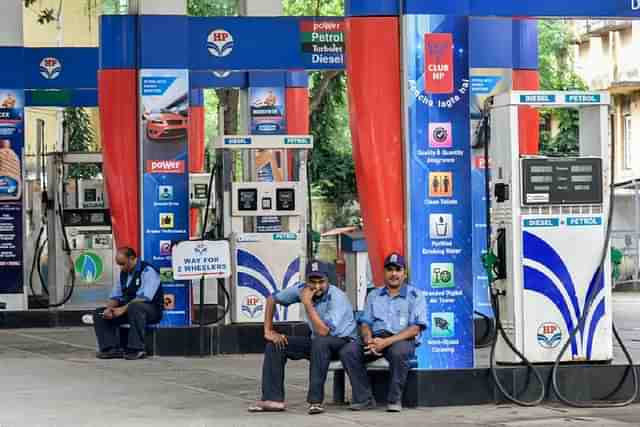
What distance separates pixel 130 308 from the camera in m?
19.1

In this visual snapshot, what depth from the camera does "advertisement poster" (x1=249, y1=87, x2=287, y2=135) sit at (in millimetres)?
28406

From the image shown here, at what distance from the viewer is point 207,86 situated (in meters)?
28.3

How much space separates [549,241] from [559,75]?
3604 cm

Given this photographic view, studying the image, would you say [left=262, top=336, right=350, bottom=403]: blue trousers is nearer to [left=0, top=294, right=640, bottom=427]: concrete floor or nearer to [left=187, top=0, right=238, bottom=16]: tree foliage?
[left=0, top=294, right=640, bottom=427]: concrete floor

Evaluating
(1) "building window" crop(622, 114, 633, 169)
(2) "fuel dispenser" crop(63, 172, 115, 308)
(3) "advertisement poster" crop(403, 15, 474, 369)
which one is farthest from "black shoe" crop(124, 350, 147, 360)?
(1) "building window" crop(622, 114, 633, 169)

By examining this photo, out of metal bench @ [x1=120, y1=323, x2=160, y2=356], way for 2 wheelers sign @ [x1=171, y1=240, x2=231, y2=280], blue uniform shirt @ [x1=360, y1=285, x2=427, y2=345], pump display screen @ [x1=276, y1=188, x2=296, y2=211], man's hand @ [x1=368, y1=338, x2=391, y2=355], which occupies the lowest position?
metal bench @ [x1=120, y1=323, x2=160, y2=356]

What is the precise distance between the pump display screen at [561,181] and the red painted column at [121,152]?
7302 millimetres

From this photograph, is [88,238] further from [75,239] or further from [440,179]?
[440,179]

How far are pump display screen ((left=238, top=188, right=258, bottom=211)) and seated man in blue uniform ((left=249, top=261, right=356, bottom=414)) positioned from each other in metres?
6.20

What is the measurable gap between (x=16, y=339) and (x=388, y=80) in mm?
10383

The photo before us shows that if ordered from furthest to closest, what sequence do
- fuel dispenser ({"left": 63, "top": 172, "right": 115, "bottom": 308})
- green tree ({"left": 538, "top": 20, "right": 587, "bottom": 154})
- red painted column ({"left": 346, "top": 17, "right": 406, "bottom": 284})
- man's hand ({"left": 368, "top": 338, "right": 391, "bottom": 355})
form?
green tree ({"left": 538, "top": 20, "right": 587, "bottom": 154}) < fuel dispenser ({"left": 63, "top": 172, "right": 115, "bottom": 308}) < red painted column ({"left": 346, "top": 17, "right": 406, "bottom": 284}) < man's hand ({"left": 368, "top": 338, "right": 391, "bottom": 355})

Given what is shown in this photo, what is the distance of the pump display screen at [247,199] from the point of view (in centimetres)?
2039

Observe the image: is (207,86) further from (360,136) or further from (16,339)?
(360,136)

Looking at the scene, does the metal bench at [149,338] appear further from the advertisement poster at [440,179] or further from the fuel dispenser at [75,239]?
the fuel dispenser at [75,239]
